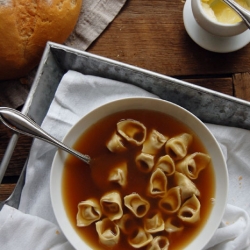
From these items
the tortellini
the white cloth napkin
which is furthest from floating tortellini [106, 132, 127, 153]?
the white cloth napkin

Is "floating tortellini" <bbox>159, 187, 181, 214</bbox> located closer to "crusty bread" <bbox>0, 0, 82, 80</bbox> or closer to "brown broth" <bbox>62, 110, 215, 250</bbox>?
"brown broth" <bbox>62, 110, 215, 250</bbox>

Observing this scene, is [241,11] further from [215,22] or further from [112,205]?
[112,205]

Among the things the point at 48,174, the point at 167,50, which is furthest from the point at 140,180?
the point at 167,50

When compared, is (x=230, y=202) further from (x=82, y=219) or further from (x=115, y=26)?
(x=115, y=26)

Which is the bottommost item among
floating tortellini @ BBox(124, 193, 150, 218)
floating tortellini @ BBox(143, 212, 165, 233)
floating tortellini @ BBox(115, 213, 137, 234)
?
floating tortellini @ BBox(115, 213, 137, 234)

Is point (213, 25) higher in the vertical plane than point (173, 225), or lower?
higher

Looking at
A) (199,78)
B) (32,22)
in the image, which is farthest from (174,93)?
(32,22)

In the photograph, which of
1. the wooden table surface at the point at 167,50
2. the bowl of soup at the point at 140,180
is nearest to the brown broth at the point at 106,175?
the bowl of soup at the point at 140,180

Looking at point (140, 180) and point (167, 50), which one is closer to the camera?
point (140, 180)
